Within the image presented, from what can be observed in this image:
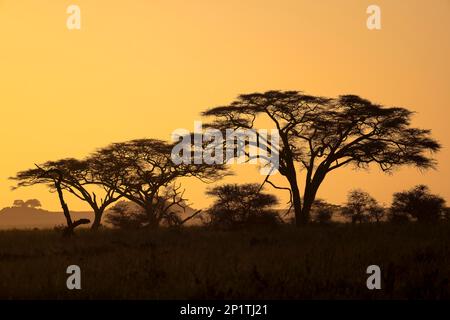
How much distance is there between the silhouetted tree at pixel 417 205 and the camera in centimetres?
3941

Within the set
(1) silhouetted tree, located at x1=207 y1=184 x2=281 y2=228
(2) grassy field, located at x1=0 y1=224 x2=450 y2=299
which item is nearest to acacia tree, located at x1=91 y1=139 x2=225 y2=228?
(1) silhouetted tree, located at x1=207 y1=184 x2=281 y2=228

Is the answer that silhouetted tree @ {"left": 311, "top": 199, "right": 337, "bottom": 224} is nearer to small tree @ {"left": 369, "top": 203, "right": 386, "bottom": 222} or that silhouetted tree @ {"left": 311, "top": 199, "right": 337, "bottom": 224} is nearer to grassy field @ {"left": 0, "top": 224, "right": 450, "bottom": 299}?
small tree @ {"left": 369, "top": 203, "right": 386, "bottom": 222}

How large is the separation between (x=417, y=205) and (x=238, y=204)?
13.3 m

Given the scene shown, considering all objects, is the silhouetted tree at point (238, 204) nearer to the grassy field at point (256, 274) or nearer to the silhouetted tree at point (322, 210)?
the silhouetted tree at point (322, 210)

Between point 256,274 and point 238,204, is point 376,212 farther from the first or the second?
point 256,274

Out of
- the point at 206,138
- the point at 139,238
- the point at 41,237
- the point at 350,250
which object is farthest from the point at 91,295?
the point at 206,138

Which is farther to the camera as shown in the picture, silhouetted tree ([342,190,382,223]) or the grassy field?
silhouetted tree ([342,190,382,223])

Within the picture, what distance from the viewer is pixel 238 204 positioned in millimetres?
35688

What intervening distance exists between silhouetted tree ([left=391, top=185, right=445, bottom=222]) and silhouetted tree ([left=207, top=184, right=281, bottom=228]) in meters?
9.39

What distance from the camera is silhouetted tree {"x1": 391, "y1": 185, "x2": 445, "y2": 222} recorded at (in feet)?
129

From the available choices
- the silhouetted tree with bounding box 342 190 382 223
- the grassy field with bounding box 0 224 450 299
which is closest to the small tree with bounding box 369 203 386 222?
the silhouetted tree with bounding box 342 190 382 223

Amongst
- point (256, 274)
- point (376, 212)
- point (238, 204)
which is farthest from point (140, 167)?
point (256, 274)

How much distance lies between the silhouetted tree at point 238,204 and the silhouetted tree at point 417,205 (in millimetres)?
9393
